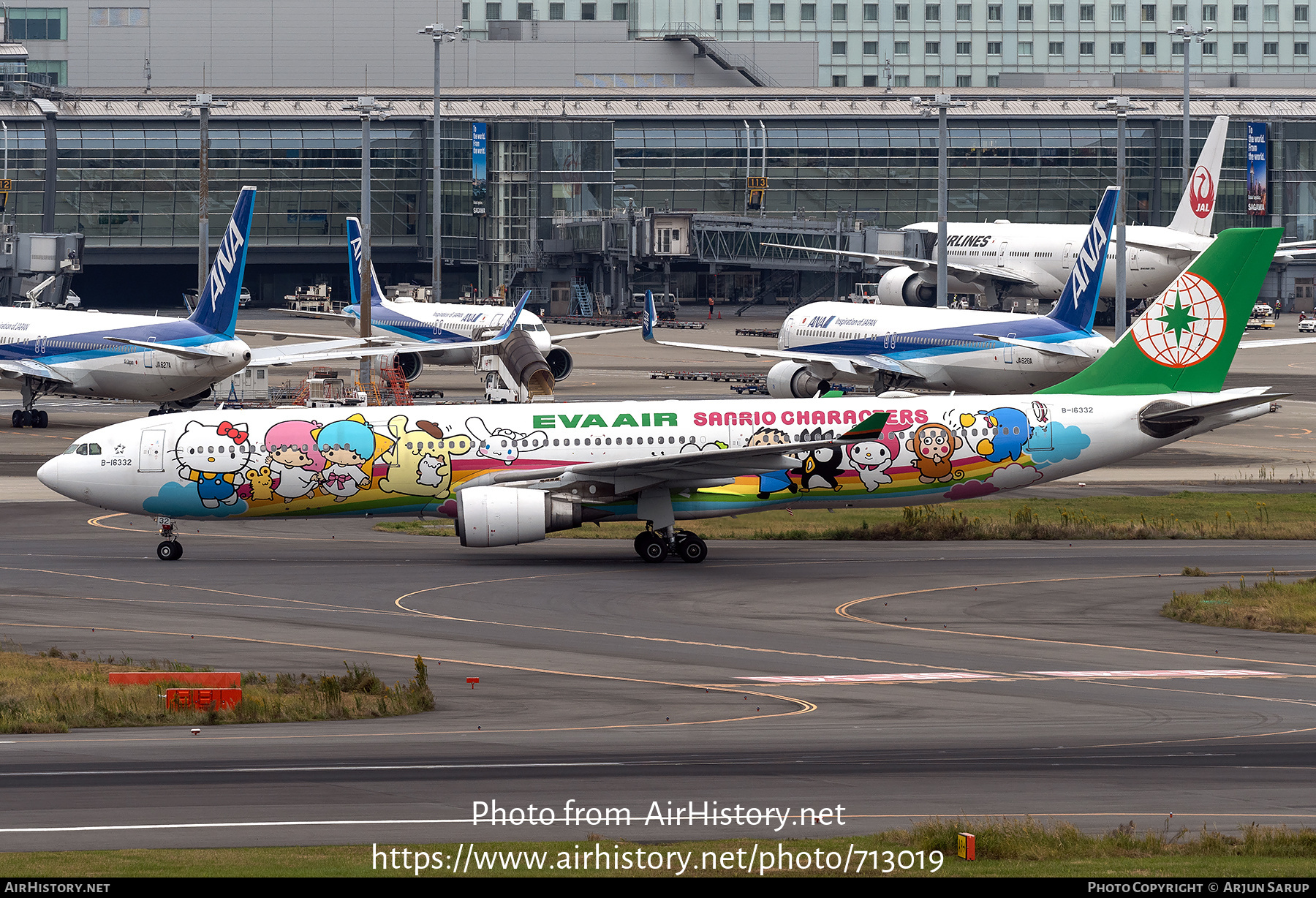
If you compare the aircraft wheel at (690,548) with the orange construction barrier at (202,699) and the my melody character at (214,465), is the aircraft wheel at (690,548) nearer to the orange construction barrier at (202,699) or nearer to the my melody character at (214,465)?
the my melody character at (214,465)

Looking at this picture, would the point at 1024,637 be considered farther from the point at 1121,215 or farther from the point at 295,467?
the point at 1121,215

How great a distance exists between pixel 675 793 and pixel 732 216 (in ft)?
387

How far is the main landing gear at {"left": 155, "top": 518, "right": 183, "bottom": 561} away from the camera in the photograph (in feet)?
131

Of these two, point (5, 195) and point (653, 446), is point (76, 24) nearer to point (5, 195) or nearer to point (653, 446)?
point (5, 195)

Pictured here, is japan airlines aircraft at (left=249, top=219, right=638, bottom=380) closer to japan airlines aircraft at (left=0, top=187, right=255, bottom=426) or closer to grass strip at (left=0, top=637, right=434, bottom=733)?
japan airlines aircraft at (left=0, top=187, right=255, bottom=426)

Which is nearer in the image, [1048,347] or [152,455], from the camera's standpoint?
[152,455]

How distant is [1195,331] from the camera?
4219cm

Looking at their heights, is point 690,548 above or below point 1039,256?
below

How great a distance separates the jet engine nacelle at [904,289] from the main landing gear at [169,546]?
73.7 meters

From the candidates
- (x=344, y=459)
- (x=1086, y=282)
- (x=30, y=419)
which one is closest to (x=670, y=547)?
(x=344, y=459)

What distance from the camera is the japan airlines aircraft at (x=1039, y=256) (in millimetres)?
107438

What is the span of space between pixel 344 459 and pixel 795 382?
36.4m

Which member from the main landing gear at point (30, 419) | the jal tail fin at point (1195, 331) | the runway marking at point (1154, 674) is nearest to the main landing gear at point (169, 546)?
the runway marking at point (1154, 674)
